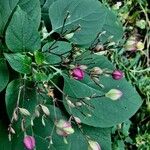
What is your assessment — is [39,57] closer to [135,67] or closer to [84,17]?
[84,17]

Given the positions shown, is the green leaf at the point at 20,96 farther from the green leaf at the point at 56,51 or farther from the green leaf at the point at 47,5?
the green leaf at the point at 47,5

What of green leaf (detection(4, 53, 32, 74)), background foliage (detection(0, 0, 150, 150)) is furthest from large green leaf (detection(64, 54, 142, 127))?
A: green leaf (detection(4, 53, 32, 74))

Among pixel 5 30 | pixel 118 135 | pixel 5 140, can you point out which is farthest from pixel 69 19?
pixel 118 135

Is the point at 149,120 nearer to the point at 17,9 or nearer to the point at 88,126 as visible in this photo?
the point at 88,126

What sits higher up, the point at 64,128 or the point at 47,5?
the point at 47,5

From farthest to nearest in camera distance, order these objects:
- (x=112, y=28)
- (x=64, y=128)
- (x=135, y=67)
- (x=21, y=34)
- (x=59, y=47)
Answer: (x=135, y=67), (x=112, y=28), (x=59, y=47), (x=21, y=34), (x=64, y=128)

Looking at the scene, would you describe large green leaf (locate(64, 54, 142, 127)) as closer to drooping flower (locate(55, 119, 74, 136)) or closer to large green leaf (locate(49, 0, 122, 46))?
large green leaf (locate(49, 0, 122, 46))

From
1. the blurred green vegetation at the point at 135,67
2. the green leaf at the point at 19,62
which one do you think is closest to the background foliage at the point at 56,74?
the green leaf at the point at 19,62

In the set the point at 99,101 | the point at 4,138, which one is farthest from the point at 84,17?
the point at 4,138
